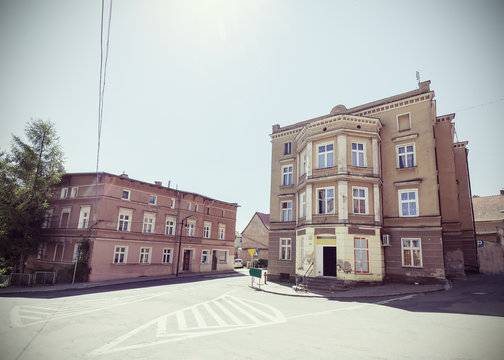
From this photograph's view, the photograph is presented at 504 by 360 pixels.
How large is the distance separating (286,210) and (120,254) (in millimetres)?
17129

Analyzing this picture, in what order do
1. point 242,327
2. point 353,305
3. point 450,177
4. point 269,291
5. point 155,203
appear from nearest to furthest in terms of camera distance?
point 242,327
point 353,305
point 269,291
point 450,177
point 155,203

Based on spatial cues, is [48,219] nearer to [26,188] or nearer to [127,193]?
[26,188]

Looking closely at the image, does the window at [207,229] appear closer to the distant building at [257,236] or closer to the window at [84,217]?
the distant building at [257,236]

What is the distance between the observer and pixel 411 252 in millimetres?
19016

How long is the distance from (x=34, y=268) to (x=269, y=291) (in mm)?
25241

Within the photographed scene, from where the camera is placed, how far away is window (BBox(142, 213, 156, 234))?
2942 cm

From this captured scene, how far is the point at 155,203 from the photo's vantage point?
100ft

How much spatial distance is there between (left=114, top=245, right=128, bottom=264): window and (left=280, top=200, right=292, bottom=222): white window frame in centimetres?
1630

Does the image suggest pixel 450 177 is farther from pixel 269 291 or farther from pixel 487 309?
pixel 269 291

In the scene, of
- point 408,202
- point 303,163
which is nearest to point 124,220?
point 303,163

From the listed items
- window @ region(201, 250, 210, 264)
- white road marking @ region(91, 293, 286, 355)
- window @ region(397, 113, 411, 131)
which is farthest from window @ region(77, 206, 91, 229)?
window @ region(397, 113, 411, 131)

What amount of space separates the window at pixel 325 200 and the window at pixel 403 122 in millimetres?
7673

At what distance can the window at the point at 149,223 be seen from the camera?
29422 millimetres

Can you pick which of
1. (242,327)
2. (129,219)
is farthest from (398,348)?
(129,219)
